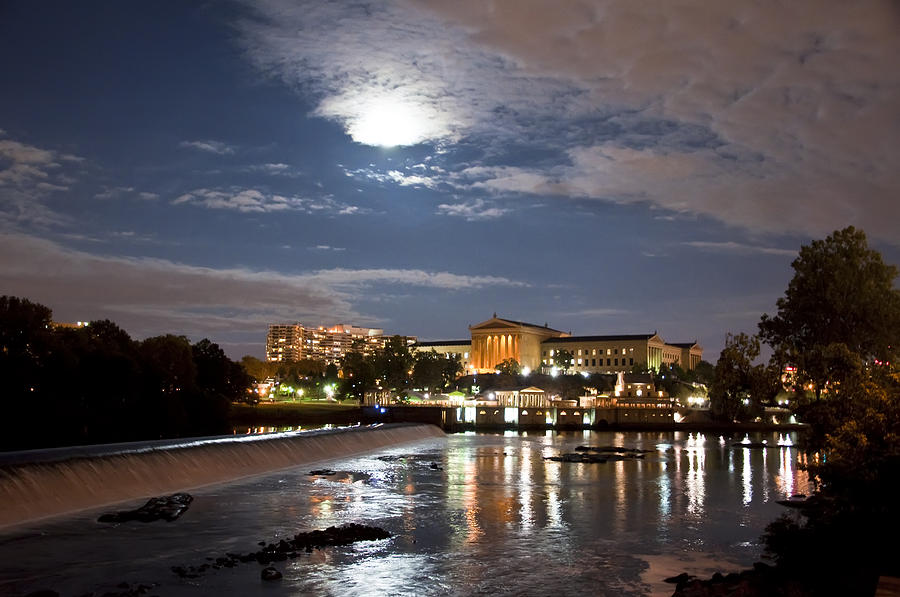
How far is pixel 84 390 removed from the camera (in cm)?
7788

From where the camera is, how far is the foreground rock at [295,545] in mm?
22891

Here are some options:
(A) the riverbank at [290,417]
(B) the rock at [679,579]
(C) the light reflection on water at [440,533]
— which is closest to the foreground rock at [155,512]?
(C) the light reflection on water at [440,533]

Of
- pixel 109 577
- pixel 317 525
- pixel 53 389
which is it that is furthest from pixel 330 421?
pixel 109 577

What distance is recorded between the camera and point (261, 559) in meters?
23.9

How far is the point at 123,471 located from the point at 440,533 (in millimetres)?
16582

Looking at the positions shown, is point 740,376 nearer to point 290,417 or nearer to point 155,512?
point 155,512

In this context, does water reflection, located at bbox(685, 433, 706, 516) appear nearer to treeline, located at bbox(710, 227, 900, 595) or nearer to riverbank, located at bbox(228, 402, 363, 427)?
treeline, located at bbox(710, 227, 900, 595)

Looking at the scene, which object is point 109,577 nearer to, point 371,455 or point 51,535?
point 51,535

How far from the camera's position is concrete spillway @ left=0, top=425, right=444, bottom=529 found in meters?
30.7

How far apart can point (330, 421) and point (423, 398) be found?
1681 inches

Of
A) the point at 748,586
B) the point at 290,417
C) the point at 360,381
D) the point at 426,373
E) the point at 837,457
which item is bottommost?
the point at 290,417

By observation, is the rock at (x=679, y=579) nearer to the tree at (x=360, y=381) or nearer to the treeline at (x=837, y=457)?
the treeline at (x=837, y=457)

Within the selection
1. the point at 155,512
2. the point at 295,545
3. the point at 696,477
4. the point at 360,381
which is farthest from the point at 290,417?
the point at 295,545

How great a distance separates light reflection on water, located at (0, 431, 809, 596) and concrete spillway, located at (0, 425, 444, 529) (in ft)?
6.50
